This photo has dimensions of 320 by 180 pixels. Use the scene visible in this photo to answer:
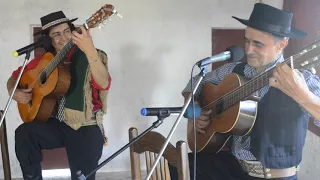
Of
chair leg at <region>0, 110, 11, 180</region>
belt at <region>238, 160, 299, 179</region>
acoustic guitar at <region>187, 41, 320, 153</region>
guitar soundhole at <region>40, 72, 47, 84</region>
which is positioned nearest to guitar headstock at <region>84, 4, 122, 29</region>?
guitar soundhole at <region>40, 72, 47, 84</region>

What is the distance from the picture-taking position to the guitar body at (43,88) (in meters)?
2.26

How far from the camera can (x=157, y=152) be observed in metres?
1.43

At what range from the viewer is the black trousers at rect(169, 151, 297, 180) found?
189 centimetres

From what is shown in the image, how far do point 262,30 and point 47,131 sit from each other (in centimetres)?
132

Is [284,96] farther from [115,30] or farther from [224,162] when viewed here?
[115,30]

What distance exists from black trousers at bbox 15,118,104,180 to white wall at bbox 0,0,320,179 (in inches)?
37.3

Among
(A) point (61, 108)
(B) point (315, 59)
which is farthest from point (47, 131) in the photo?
(B) point (315, 59)

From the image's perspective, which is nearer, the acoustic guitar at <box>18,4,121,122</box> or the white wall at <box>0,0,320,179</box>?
the acoustic guitar at <box>18,4,121,122</box>

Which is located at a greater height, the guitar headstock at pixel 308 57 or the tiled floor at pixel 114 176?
the guitar headstock at pixel 308 57

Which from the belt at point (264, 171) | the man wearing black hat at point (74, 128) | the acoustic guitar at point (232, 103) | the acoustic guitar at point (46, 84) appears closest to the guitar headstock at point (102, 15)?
the acoustic guitar at point (46, 84)

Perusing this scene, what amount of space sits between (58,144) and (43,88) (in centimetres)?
34

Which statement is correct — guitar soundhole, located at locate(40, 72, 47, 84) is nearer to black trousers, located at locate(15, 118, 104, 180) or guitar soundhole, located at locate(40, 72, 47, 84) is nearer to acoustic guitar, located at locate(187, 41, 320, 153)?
black trousers, located at locate(15, 118, 104, 180)

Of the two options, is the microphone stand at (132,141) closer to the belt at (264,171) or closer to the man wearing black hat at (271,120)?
the man wearing black hat at (271,120)

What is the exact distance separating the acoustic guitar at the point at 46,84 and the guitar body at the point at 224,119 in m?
0.77
